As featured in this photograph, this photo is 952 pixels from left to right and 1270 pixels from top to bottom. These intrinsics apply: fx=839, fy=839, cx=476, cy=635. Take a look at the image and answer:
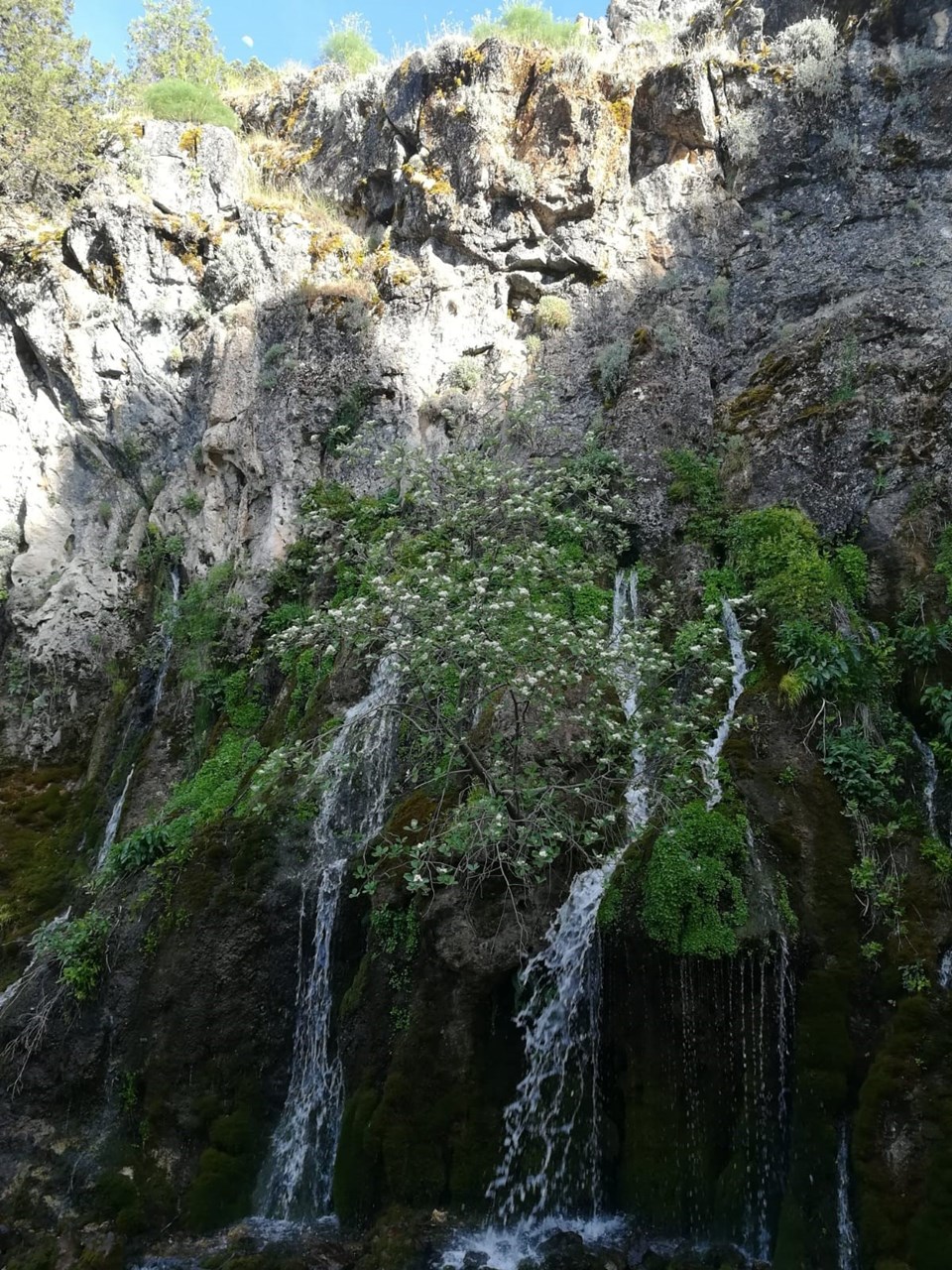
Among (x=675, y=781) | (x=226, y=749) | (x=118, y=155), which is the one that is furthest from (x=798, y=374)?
(x=118, y=155)

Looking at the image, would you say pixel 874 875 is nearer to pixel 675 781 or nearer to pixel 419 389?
pixel 675 781

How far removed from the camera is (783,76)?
63.2 ft

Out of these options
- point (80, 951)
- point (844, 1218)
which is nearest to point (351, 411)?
point (80, 951)

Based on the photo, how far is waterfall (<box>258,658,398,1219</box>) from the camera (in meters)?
8.80

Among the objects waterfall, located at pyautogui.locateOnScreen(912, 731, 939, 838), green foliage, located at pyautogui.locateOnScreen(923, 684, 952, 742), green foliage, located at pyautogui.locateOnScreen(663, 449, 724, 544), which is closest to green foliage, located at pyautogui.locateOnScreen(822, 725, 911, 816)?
waterfall, located at pyautogui.locateOnScreen(912, 731, 939, 838)

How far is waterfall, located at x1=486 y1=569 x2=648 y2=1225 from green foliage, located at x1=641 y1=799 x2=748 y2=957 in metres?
0.73

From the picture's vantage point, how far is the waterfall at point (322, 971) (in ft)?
28.9

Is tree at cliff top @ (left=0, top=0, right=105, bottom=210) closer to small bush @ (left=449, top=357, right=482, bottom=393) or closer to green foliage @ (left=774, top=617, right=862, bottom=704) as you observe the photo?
small bush @ (left=449, top=357, right=482, bottom=393)

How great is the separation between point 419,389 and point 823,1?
544 inches

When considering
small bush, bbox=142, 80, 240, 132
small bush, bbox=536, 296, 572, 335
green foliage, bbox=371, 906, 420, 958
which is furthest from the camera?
small bush, bbox=142, 80, 240, 132

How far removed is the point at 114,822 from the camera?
14.0m

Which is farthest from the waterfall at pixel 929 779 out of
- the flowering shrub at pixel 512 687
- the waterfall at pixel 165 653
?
the waterfall at pixel 165 653

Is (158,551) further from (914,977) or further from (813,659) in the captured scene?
(914,977)

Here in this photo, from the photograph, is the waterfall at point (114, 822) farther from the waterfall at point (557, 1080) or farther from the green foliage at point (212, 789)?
the waterfall at point (557, 1080)
